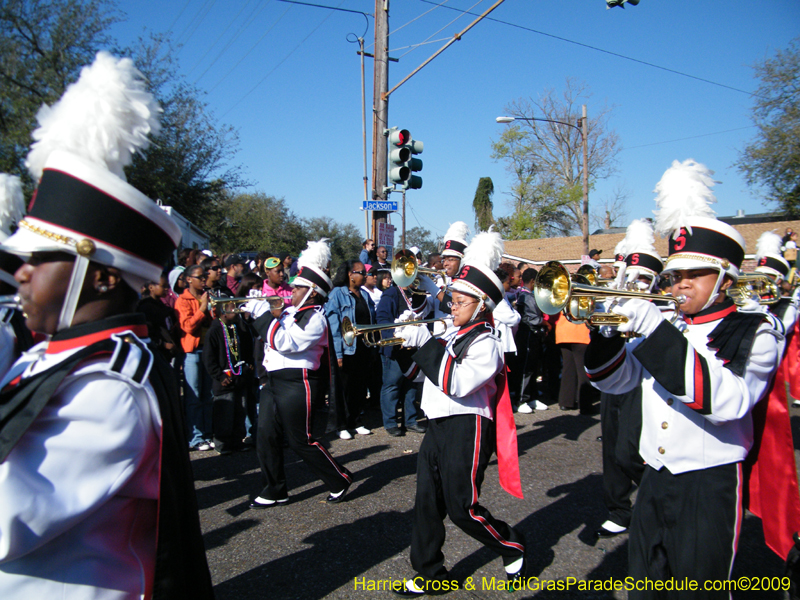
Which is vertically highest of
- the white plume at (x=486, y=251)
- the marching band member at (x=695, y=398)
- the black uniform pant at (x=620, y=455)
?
the white plume at (x=486, y=251)

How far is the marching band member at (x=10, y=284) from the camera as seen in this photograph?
233 cm

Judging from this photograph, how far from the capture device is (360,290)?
7.73m

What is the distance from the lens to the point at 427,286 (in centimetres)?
711

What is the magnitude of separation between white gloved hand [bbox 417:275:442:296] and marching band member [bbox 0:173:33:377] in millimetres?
4459

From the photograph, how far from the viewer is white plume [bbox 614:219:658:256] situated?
5.30 meters

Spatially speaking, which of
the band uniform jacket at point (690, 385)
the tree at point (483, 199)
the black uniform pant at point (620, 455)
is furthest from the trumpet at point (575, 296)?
the tree at point (483, 199)

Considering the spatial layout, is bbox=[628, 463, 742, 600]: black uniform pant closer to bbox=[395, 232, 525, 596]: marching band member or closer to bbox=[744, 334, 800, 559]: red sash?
bbox=[744, 334, 800, 559]: red sash

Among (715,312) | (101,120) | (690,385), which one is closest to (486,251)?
(715,312)

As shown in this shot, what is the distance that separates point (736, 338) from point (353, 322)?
18.1 feet

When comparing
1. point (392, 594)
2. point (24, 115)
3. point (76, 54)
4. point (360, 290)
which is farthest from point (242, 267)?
point (76, 54)

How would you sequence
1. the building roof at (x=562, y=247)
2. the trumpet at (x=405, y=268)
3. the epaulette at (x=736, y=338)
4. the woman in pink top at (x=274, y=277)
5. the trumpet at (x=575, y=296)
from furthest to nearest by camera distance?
the building roof at (x=562, y=247) < the trumpet at (x=405, y=268) < the woman in pink top at (x=274, y=277) < the trumpet at (x=575, y=296) < the epaulette at (x=736, y=338)

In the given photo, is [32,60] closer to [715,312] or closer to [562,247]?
[715,312]

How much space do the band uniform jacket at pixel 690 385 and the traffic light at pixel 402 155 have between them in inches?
287

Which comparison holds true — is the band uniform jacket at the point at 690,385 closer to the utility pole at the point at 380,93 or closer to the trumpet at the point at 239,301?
the trumpet at the point at 239,301
